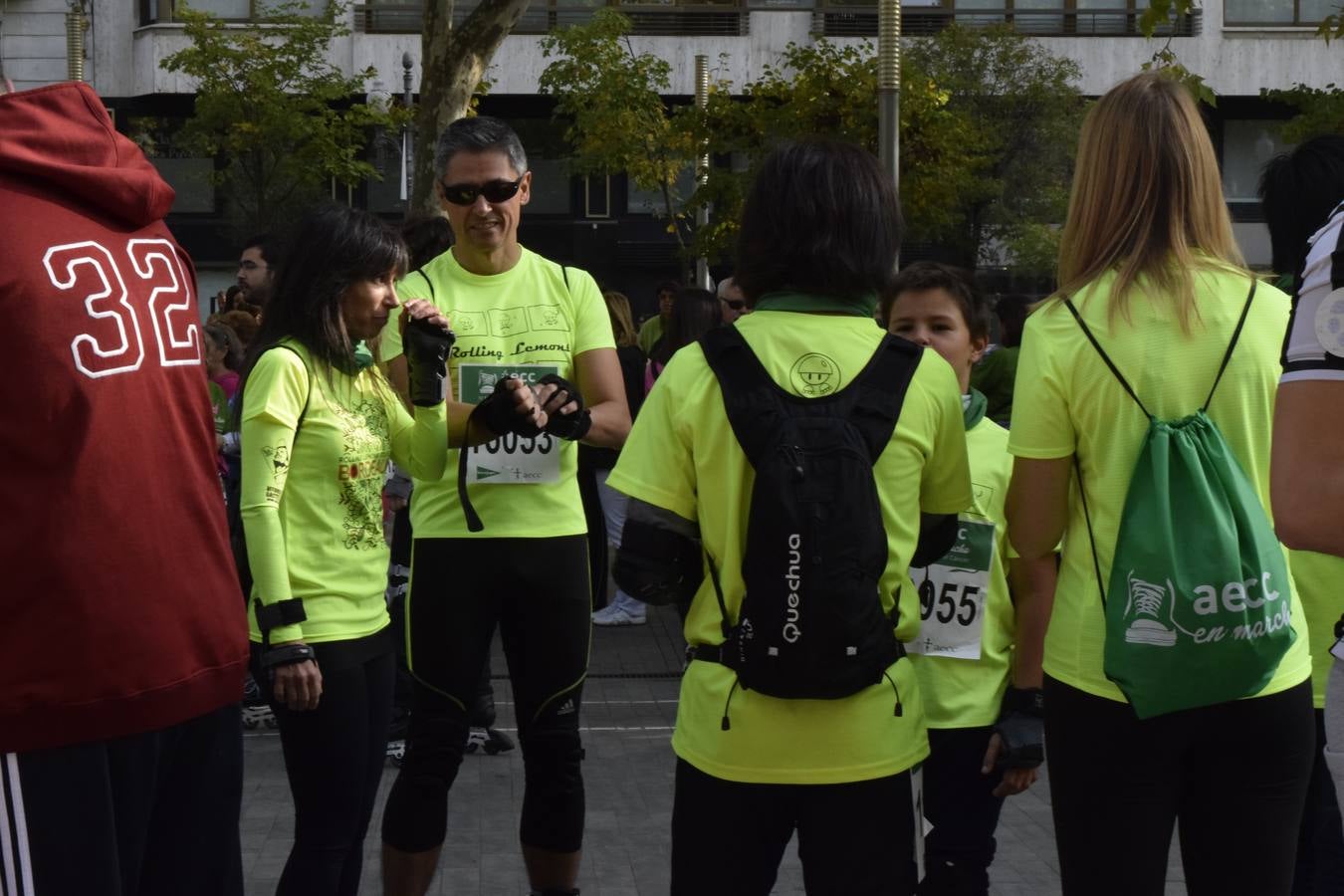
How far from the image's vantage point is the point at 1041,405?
3.08 meters

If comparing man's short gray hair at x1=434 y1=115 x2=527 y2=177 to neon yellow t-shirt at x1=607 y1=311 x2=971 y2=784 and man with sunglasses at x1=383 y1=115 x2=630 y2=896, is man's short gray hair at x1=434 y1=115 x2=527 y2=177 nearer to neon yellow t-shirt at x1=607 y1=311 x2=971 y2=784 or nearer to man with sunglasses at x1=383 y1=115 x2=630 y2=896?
man with sunglasses at x1=383 y1=115 x2=630 y2=896

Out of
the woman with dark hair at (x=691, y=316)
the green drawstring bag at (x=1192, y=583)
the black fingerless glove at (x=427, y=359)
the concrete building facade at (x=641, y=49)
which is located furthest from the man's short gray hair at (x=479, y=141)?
the concrete building facade at (x=641, y=49)

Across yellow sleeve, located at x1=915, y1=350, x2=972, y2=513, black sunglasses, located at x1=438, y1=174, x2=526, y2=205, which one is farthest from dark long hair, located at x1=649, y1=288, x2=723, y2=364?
yellow sleeve, located at x1=915, y1=350, x2=972, y2=513

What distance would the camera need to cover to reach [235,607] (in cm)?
288

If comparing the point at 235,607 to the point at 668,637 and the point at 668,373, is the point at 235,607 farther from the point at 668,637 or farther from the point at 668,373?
the point at 668,637

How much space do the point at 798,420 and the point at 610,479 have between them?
13.3 inches

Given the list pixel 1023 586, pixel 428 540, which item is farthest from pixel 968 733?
pixel 428 540

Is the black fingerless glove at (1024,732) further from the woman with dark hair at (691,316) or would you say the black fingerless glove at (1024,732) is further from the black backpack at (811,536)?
the woman with dark hair at (691,316)

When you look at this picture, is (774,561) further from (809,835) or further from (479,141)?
(479,141)

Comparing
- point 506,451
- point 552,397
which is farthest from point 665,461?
point 506,451

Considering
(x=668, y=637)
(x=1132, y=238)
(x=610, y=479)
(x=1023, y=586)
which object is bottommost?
(x=668, y=637)

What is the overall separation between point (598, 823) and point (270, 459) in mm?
2713

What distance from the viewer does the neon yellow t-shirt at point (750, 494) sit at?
2990mm

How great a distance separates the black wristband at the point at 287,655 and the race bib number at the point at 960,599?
53.3 inches
